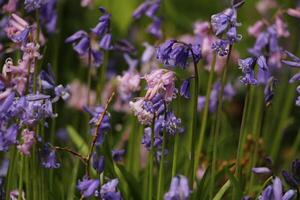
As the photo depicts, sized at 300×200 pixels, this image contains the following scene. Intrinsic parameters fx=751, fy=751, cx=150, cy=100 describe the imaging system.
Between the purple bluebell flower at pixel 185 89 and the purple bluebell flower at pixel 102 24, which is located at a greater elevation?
the purple bluebell flower at pixel 102 24

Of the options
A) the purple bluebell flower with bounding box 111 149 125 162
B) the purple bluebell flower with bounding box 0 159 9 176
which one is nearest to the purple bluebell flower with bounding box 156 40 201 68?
the purple bluebell flower with bounding box 111 149 125 162

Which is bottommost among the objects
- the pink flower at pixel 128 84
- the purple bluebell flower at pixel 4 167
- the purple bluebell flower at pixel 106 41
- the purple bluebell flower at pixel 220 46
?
the purple bluebell flower at pixel 4 167

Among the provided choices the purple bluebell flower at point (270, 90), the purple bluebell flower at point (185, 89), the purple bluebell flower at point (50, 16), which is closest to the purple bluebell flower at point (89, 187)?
the purple bluebell flower at point (185, 89)

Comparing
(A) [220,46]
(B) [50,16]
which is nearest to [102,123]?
(A) [220,46]

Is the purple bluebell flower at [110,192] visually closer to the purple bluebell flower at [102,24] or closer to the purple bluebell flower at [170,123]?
the purple bluebell flower at [170,123]

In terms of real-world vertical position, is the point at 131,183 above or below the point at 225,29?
below

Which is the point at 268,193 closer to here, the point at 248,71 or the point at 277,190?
the point at 277,190

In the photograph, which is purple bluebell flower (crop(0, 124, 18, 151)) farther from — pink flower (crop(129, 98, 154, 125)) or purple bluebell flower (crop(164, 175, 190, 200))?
purple bluebell flower (crop(164, 175, 190, 200))
